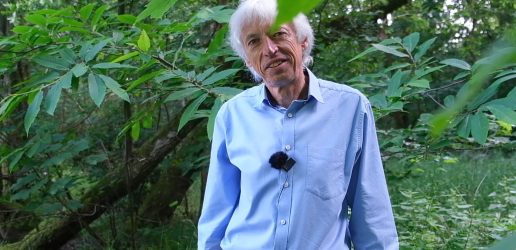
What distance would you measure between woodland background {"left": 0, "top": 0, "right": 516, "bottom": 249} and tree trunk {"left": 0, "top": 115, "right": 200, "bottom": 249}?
0.01 metres

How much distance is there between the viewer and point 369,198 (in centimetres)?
174

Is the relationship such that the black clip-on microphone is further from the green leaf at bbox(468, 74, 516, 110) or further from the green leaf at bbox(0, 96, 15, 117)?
the green leaf at bbox(0, 96, 15, 117)

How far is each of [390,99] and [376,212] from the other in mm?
875

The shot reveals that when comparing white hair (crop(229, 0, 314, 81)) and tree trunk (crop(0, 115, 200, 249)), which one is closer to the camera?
white hair (crop(229, 0, 314, 81))

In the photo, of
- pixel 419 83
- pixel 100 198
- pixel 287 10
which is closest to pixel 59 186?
pixel 100 198

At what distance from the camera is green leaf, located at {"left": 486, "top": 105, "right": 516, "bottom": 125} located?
6.25 feet

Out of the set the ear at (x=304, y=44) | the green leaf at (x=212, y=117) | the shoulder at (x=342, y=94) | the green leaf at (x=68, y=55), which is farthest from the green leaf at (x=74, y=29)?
the shoulder at (x=342, y=94)

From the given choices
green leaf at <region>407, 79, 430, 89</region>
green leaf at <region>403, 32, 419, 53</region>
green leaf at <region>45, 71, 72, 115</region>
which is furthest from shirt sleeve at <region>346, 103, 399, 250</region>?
green leaf at <region>45, 71, 72, 115</region>

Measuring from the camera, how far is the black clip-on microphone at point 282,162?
167cm

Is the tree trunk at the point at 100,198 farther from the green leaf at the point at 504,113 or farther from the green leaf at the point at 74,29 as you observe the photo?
the green leaf at the point at 504,113

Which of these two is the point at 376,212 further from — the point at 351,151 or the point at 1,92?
the point at 1,92

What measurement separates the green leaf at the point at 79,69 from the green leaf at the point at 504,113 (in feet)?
4.89

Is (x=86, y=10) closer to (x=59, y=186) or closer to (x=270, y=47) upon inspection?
(x=270, y=47)

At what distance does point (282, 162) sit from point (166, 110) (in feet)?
10.5
